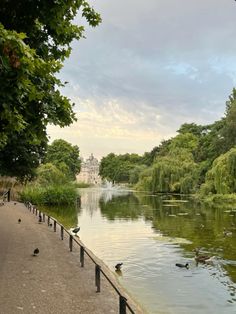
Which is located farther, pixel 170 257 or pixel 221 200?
pixel 221 200

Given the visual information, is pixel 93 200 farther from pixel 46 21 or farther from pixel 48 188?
pixel 46 21

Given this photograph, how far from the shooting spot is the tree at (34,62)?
Result: 19.7 ft

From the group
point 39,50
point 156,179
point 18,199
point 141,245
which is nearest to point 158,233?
point 141,245

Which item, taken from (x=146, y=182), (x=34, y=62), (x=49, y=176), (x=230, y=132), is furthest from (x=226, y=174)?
(x=34, y=62)

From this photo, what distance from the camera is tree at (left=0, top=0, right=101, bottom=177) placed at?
19.7ft

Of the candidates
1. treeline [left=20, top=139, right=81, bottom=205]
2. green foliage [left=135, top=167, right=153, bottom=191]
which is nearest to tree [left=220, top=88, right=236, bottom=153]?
green foliage [left=135, top=167, right=153, bottom=191]

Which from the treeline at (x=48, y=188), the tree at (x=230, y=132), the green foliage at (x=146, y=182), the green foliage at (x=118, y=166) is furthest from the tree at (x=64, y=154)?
the tree at (x=230, y=132)

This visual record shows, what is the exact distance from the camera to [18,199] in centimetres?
5241

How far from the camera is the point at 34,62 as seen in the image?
242 inches

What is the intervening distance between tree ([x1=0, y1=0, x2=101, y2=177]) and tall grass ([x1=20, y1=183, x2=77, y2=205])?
1533 inches

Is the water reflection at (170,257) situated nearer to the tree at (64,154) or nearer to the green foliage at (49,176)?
the green foliage at (49,176)

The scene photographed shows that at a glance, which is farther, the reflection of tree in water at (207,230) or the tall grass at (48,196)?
the tall grass at (48,196)

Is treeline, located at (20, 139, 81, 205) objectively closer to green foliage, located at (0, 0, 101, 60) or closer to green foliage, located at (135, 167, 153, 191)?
green foliage, located at (135, 167, 153, 191)

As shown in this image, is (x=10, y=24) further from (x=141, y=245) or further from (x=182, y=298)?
(x=141, y=245)
